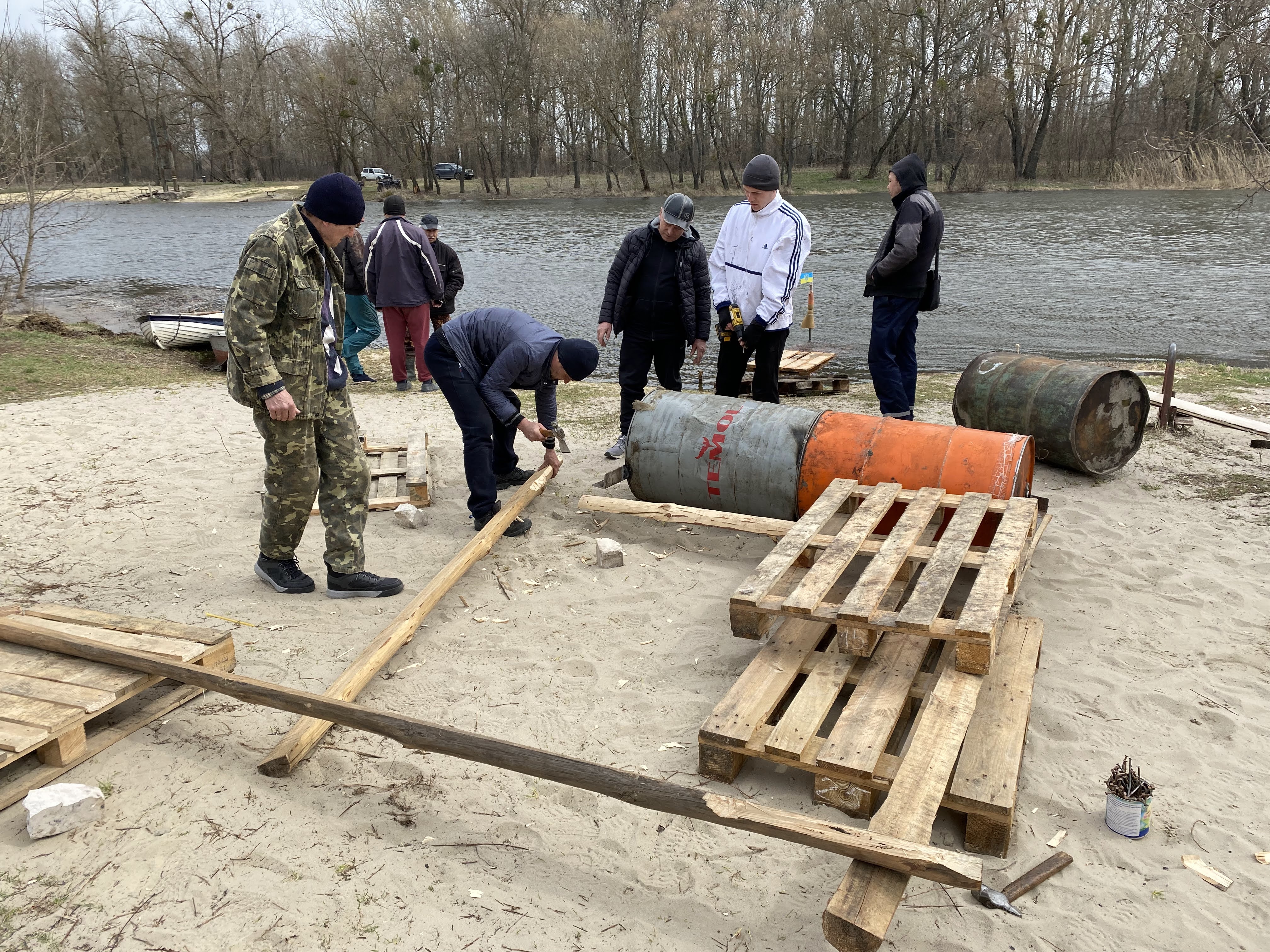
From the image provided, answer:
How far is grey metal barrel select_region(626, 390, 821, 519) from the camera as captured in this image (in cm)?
529

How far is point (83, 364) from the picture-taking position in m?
10.5

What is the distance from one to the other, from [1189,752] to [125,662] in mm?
4203

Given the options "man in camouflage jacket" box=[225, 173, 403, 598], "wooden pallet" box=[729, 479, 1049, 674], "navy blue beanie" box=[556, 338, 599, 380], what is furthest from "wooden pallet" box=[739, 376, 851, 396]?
"man in camouflage jacket" box=[225, 173, 403, 598]

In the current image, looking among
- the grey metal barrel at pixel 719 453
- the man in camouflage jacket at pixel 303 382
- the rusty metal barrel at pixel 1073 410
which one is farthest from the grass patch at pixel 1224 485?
the man in camouflage jacket at pixel 303 382

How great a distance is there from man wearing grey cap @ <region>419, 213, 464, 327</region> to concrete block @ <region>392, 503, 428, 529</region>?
4328 millimetres

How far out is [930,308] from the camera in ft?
21.5

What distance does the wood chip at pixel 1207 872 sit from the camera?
274 cm

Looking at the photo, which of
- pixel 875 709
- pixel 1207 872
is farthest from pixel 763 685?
pixel 1207 872

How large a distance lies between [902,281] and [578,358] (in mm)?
3052

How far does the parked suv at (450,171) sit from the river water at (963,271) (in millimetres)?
17145

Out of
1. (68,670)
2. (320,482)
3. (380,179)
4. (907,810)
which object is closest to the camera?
(907,810)

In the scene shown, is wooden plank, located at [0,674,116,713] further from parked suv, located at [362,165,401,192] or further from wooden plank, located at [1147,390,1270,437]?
parked suv, located at [362,165,401,192]

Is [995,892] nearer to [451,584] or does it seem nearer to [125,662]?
[451,584]

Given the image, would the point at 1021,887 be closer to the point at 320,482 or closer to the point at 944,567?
the point at 944,567
